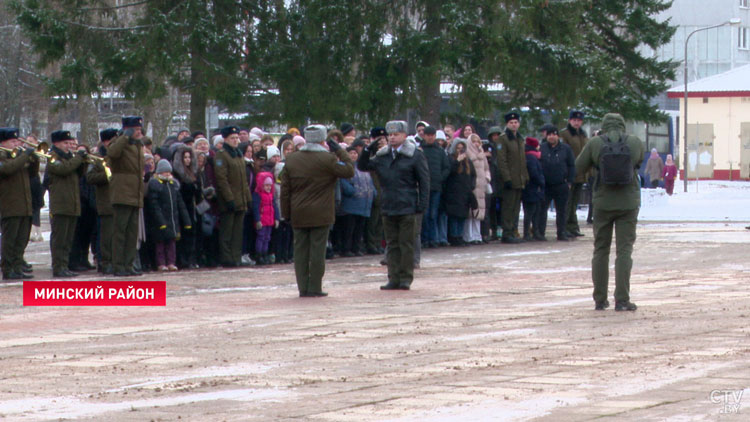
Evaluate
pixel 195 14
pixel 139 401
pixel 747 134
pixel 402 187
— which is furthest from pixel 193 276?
pixel 747 134

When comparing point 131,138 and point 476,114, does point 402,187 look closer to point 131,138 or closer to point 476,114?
point 131,138

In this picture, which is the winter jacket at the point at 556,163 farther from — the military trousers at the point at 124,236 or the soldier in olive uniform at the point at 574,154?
the military trousers at the point at 124,236

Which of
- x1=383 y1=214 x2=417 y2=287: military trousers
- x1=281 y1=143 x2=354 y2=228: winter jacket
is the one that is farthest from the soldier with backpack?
x1=281 y1=143 x2=354 y2=228: winter jacket

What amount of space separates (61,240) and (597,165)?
729cm

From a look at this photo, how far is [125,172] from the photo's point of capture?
56.8 ft

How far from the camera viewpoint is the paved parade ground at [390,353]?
7672mm

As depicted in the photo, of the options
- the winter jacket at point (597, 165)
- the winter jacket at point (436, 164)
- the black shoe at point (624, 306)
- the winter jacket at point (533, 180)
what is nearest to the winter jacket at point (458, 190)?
the winter jacket at point (436, 164)

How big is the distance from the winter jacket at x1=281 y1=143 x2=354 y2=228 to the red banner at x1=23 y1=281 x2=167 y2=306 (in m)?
1.65

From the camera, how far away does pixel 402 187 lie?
15.5 m

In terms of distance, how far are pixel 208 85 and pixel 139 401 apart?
80.7ft

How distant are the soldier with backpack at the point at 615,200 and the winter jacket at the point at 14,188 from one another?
24.3 feet

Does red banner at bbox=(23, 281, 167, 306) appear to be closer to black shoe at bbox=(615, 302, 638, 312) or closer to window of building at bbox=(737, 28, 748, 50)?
black shoe at bbox=(615, 302, 638, 312)

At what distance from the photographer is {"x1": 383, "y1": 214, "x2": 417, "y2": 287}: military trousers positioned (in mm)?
15250

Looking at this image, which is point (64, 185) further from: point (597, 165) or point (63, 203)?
point (597, 165)
